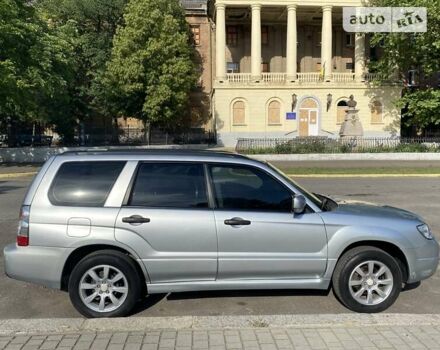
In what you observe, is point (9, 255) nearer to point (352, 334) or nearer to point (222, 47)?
point (352, 334)

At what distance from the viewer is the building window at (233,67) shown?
50.1 metres

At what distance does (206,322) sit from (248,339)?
1.64 ft

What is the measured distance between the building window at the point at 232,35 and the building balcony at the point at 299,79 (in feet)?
25.2

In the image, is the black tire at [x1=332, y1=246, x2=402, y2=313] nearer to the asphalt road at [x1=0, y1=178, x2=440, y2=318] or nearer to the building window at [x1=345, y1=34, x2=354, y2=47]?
the asphalt road at [x1=0, y1=178, x2=440, y2=318]

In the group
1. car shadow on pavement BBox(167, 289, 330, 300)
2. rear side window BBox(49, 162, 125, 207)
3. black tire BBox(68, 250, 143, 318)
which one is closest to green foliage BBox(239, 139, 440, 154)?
car shadow on pavement BBox(167, 289, 330, 300)

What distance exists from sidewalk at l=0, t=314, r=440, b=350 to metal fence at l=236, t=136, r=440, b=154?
24374mm

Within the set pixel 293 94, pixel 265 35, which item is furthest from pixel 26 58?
pixel 265 35

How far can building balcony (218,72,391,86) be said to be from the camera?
1726 inches

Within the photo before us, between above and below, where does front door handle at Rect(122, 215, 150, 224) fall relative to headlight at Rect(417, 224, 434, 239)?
above

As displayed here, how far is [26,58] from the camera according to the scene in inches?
882

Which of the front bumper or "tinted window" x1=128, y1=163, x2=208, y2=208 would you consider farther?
the front bumper

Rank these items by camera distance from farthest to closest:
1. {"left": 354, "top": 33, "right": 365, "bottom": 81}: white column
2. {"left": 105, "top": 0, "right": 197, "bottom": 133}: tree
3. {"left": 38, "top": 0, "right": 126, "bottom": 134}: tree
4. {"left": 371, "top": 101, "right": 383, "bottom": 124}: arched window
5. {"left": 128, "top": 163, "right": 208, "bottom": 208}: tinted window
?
{"left": 354, "top": 33, "right": 365, "bottom": 81}: white column < {"left": 371, "top": 101, "right": 383, "bottom": 124}: arched window < {"left": 38, "top": 0, "right": 126, "bottom": 134}: tree < {"left": 105, "top": 0, "right": 197, "bottom": 133}: tree < {"left": 128, "top": 163, "right": 208, "bottom": 208}: tinted window

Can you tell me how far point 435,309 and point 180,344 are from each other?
9.06 feet

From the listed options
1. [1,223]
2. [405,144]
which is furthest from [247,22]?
[1,223]
